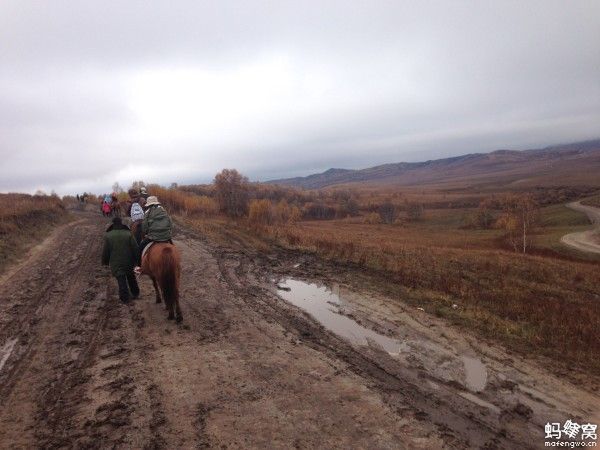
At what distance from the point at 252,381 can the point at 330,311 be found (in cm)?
404

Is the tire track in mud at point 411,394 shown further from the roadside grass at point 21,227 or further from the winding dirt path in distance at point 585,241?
the winding dirt path in distance at point 585,241

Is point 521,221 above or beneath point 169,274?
beneath

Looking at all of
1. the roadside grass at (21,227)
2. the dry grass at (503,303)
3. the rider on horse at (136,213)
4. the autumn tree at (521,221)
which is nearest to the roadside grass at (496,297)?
the dry grass at (503,303)

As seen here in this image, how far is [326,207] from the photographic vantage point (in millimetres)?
125188

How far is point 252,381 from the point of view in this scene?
18.2 feet

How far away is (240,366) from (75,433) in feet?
7.62

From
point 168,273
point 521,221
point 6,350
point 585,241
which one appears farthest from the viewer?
point 521,221

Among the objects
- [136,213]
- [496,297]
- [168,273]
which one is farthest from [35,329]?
[496,297]

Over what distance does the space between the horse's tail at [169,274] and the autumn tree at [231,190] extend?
167 ft

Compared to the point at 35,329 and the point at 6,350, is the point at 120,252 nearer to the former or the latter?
the point at 35,329

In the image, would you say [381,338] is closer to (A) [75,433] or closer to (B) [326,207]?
(A) [75,433]

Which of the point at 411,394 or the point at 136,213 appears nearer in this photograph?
the point at 411,394

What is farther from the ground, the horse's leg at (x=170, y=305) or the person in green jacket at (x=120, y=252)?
the person in green jacket at (x=120, y=252)

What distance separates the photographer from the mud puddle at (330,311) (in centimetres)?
746
